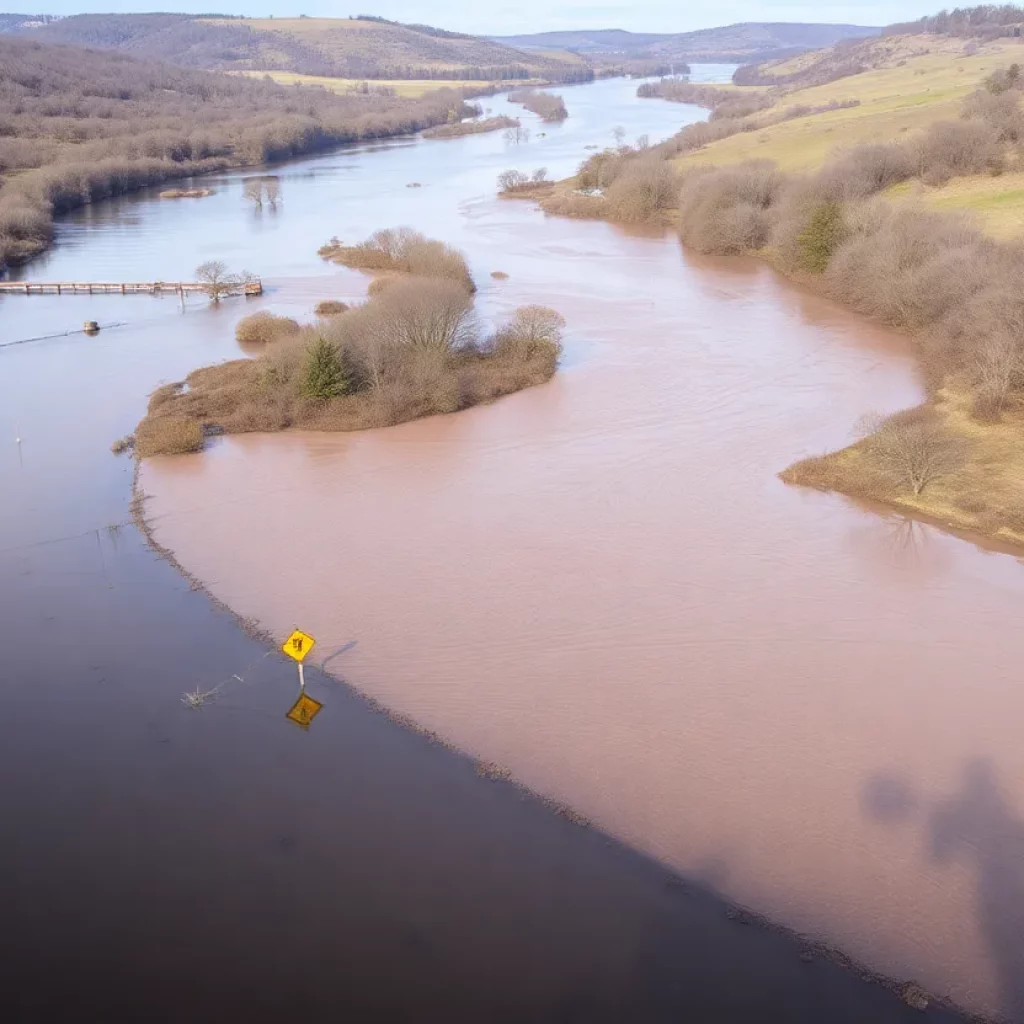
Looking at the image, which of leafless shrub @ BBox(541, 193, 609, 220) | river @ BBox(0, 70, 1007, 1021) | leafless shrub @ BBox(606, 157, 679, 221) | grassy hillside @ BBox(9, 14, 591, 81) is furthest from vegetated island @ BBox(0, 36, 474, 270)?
grassy hillside @ BBox(9, 14, 591, 81)

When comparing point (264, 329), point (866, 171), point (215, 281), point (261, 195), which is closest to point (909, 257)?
point (866, 171)

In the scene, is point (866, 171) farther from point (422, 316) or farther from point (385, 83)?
point (385, 83)

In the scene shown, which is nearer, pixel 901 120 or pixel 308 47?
pixel 901 120

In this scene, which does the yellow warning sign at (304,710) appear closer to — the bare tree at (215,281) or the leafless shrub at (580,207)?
the bare tree at (215,281)

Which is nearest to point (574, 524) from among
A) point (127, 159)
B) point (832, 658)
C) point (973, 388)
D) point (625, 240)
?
point (832, 658)

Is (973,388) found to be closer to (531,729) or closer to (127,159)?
(531,729)

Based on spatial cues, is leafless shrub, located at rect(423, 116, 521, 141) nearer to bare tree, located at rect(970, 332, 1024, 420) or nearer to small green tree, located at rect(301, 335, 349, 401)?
small green tree, located at rect(301, 335, 349, 401)
